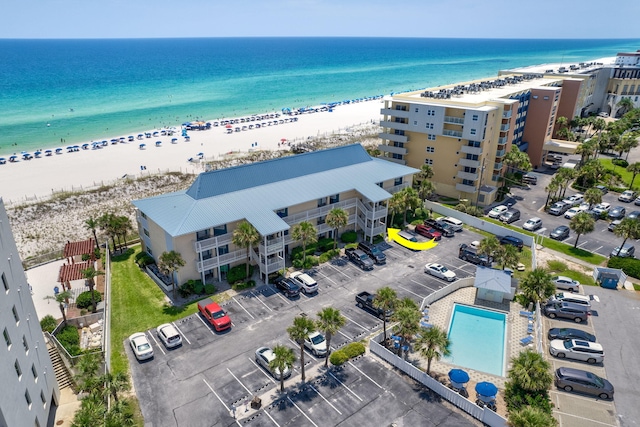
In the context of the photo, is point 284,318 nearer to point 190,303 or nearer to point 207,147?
point 190,303

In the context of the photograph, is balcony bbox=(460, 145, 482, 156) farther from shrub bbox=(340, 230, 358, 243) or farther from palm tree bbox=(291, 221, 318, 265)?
palm tree bbox=(291, 221, 318, 265)

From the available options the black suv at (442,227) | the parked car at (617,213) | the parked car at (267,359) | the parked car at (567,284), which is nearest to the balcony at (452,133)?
the black suv at (442,227)

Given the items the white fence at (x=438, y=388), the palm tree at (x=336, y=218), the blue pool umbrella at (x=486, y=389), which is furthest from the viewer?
the palm tree at (x=336, y=218)

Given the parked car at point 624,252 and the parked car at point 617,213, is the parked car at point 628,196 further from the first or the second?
the parked car at point 624,252

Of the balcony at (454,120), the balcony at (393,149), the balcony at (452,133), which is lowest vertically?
the balcony at (393,149)

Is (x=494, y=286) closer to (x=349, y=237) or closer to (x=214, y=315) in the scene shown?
(x=349, y=237)

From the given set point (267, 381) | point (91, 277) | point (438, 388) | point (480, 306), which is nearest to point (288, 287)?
point (267, 381)

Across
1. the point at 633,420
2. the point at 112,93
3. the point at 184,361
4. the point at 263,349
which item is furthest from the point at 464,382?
the point at 112,93
